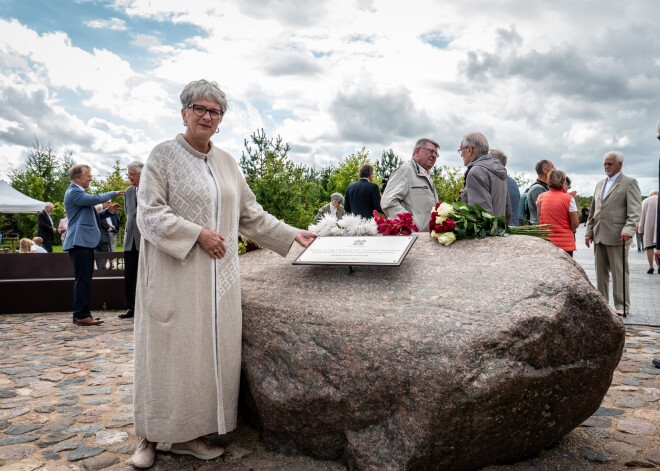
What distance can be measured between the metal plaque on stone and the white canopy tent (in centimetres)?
1755

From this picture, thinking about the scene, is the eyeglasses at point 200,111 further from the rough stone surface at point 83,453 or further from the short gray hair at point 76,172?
the short gray hair at point 76,172

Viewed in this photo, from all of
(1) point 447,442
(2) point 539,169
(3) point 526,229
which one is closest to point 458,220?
(3) point 526,229

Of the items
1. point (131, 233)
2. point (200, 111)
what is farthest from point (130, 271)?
point (200, 111)

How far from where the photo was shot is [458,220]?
3627mm

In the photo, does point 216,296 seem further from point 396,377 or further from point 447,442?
point 447,442

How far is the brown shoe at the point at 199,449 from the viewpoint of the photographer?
A: 3195 mm

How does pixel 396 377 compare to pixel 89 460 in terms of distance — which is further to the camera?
pixel 89 460

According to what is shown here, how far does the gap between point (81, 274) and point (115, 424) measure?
4069 millimetres

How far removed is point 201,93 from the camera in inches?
122

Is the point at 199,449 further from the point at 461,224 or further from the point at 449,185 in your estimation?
the point at 449,185

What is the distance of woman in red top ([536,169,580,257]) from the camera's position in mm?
6652

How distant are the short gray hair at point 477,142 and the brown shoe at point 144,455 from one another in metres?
3.85

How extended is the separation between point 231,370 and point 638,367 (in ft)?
13.3

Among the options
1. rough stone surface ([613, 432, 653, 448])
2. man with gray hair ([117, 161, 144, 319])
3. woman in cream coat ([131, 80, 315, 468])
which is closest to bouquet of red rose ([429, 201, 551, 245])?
woman in cream coat ([131, 80, 315, 468])
